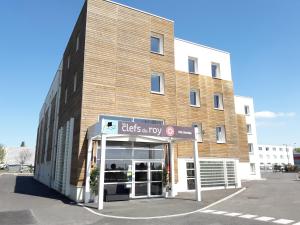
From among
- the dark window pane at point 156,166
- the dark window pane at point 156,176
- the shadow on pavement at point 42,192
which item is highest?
the dark window pane at point 156,166

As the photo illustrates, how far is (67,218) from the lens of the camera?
10.7 m

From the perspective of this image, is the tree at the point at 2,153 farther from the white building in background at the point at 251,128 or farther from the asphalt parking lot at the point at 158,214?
the asphalt parking lot at the point at 158,214

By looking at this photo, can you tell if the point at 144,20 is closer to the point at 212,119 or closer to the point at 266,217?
the point at 212,119

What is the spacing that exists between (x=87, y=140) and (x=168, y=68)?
8.86m

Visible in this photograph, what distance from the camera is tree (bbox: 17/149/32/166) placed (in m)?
105

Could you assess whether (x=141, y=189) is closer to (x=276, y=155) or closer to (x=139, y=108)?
(x=139, y=108)

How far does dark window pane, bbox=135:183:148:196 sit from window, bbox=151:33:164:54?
1056 centimetres

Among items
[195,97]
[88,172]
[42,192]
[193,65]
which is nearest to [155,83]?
[195,97]

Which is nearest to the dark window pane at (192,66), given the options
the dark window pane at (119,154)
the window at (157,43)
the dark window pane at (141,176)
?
the window at (157,43)

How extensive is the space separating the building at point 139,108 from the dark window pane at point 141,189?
0.06 meters

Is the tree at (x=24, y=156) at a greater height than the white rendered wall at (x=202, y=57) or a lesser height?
lesser

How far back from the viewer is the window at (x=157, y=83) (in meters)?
20.0


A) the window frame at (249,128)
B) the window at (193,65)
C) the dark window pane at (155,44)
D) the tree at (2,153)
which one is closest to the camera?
the dark window pane at (155,44)

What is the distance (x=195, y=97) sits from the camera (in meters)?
23.2
